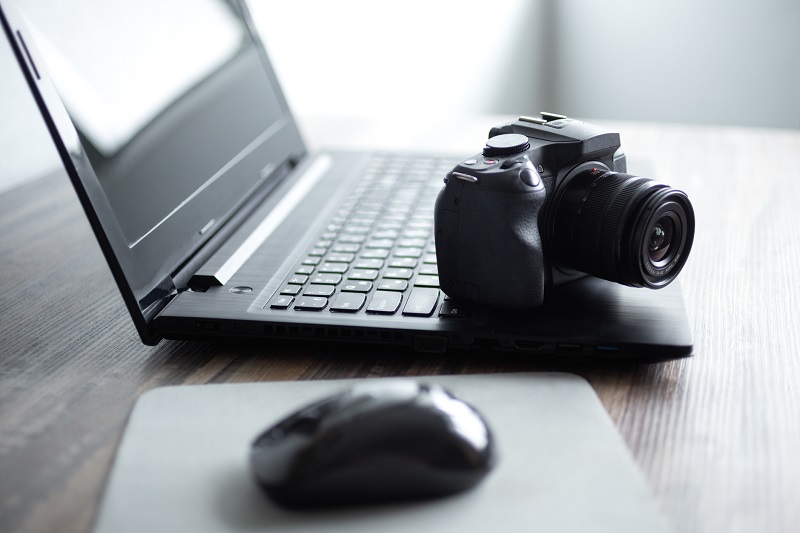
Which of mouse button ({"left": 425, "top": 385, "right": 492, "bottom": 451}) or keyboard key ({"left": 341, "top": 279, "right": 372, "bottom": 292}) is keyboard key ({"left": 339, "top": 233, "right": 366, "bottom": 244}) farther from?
mouse button ({"left": 425, "top": 385, "right": 492, "bottom": 451})

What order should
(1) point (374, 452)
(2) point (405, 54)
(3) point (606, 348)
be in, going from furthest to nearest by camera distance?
1. (2) point (405, 54)
2. (3) point (606, 348)
3. (1) point (374, 452)

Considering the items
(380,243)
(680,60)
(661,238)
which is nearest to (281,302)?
(380,243)

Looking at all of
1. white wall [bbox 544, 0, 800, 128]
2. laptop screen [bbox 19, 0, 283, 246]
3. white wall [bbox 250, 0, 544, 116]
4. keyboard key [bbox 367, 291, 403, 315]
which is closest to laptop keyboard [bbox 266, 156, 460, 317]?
keyboard key [bbox 367, 291, 403, 315]

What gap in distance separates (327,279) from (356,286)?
0.03 m

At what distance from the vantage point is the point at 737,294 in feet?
1.95

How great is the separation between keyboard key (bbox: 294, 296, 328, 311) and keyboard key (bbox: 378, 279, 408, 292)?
4 cm

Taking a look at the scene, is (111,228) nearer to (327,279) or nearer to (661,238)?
(327,279)

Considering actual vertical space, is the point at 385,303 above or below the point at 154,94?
below

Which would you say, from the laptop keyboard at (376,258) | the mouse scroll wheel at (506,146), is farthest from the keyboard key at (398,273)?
the mouse scroll wheel at (506,146)

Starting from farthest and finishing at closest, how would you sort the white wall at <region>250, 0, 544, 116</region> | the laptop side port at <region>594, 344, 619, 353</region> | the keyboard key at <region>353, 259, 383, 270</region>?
the white wall at <region>250, 0, 544, 116</region>
the keyboard key at <region>353, 259, 383, 270</region>
the laptop side port at <region>594, 344, 619, 353</region>

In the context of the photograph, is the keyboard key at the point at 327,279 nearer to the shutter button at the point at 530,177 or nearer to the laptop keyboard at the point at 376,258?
the laptop keyboard at the point at 376,258

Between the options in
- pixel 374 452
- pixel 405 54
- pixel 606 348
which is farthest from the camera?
pixel 405 54

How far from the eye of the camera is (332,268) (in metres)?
0.59

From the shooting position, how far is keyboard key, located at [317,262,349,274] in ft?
1.91
